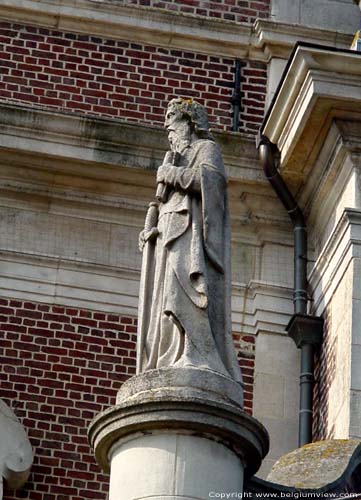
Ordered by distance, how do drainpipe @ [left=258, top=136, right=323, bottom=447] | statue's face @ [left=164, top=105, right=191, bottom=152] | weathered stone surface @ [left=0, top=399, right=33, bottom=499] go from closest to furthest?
statue's face @ [left=164, top=105, right=191, bottom=152], weathered stone surface @ [left=0, top=399, right=33, bottom=499], drainpipe @ [left=258, top=136, right=323, bottom=447]

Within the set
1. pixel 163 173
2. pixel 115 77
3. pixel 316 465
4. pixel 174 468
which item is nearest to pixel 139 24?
pixel 115 77

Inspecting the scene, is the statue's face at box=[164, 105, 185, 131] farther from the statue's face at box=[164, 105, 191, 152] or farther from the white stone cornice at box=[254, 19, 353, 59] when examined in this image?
the white stone cornice at box=[254, 19, 353, 59]

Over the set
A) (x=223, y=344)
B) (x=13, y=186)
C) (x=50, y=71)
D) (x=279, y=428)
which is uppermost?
(x=50, y=71)

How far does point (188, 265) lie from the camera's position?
14.0m

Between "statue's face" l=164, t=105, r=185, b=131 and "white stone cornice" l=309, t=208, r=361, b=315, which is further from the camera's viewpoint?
"white stone cornice" l=309, t=208, r=361, b=315

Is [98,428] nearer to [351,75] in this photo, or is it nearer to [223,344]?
[223,344]

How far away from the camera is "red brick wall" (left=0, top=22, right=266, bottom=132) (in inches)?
752

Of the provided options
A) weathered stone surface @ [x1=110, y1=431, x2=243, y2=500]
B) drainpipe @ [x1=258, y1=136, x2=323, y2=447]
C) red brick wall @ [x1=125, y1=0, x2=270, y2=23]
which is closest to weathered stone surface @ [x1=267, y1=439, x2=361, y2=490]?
weathered stone surface @ [x1=110, y1=431, x2=243, y2=500]

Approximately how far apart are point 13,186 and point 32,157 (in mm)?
284

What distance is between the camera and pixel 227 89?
1936 cm

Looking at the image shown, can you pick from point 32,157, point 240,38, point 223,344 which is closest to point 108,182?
point 32,157

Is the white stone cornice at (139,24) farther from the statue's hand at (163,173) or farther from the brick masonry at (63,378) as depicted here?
the statue's hand at (163,173)

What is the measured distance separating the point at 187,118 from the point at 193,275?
1405mm

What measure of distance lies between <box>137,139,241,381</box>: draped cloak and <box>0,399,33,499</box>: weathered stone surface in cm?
344
